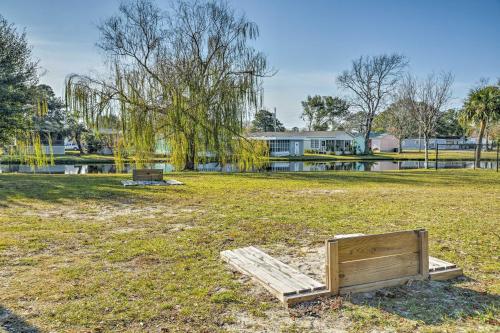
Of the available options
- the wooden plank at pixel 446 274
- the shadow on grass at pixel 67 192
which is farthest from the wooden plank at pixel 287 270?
the shadow on grass at pixel 67 192

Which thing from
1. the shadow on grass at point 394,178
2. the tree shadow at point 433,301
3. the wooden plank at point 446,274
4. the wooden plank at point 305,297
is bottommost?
the shadow on grass at point 394,178

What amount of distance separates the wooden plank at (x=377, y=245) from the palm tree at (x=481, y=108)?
2360 centimetres

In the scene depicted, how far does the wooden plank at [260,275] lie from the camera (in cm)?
371

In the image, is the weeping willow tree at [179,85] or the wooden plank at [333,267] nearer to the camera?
the wooden plank at [333,267]

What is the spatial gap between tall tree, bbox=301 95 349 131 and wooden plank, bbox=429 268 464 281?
55.2 meters

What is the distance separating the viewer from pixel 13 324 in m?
3.12

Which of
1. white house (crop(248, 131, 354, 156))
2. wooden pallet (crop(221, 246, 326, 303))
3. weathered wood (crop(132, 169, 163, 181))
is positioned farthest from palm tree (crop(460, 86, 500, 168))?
wooden pallet (crop(221, 246, 326, 303))

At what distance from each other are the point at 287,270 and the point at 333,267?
811 mm

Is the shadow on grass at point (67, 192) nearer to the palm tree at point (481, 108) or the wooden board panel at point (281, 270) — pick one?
the wooden board panel at point (281, 270)

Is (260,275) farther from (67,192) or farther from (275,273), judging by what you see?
(67,192)

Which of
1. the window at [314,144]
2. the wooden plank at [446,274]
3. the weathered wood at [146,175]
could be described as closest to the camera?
the wooden plank at [446,274]

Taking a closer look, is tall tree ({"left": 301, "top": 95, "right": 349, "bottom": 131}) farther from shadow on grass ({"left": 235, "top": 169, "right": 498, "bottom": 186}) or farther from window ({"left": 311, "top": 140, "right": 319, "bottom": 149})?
shadow on grass ({"left": 235, "top": 169, "right": 498, "bottom": 186})

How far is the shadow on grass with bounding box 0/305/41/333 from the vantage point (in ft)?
9.92

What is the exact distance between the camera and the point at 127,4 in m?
20.1
